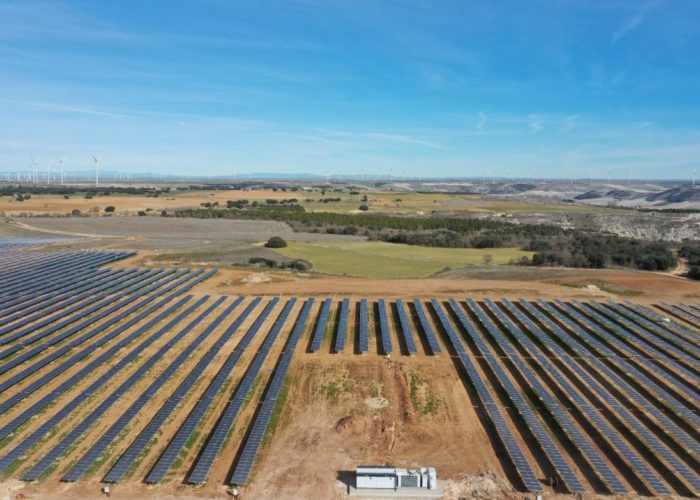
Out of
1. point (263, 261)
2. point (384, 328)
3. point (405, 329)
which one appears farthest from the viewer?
point (263, 261)

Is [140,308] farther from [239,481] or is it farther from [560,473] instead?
[560,473]

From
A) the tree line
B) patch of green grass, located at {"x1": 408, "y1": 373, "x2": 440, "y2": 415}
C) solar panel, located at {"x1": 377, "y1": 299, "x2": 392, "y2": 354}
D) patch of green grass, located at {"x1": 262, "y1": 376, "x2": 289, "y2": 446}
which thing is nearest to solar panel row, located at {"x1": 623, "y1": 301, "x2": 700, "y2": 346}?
patch of green grass, located at {"x1": 408, "y1": 373, "x2": 440, "y2": 415}

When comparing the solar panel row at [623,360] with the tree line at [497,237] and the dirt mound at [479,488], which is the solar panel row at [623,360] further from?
the tree line at [497,237]

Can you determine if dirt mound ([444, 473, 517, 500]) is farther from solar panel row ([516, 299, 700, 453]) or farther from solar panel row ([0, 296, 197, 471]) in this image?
A: solar panel row ([0, 296, 197, 471])

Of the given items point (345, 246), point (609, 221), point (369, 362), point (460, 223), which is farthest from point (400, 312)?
point (609, 221)

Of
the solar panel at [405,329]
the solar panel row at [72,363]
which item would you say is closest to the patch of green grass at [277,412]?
the solar panel at [405,329]

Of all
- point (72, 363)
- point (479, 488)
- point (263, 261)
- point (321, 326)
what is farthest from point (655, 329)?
point (263, 261)

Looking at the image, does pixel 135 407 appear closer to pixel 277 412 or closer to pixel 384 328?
pixel 277 412
